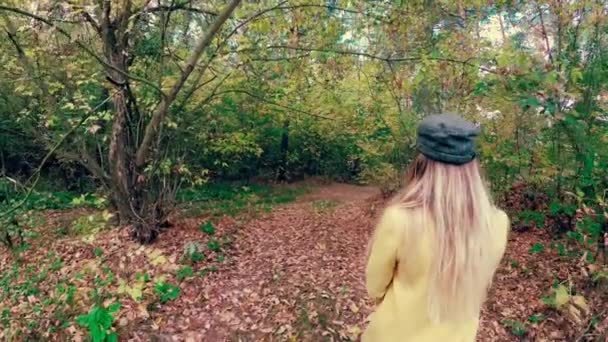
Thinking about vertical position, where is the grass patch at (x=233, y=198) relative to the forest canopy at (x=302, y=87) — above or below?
below

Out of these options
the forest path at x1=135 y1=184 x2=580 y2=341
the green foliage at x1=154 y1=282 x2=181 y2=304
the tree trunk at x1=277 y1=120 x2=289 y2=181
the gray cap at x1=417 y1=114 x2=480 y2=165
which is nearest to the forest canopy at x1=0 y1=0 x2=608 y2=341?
the green foliage at x1=154 y1=282 x2=181 y2=304

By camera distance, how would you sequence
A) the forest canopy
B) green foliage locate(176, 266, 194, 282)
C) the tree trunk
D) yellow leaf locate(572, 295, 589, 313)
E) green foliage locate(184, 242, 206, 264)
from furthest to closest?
the tree trunk < green foliage locate(184, 242, 206, 264) < green foliage locate(176, 266, 194, 282) < the forest canopy < yellow leaf locate(572, 295, 589, 313)

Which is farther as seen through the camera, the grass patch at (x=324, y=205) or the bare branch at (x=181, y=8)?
the grass patch at (x=324, y=205)

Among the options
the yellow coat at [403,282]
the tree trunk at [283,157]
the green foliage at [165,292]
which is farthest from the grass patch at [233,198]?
the yellow coat at [403,282]

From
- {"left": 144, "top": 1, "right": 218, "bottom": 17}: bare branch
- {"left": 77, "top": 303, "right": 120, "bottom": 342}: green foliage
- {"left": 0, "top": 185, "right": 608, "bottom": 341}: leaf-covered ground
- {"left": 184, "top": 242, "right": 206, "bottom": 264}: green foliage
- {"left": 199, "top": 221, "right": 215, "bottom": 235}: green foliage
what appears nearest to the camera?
{"left": 77, "top": 303, "right": 120, "bottom": 342}: green foliage

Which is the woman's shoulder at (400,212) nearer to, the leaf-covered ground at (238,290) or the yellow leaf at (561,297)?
the leaf-covered ground at (238,290)

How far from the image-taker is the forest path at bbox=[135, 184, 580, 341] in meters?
4.00

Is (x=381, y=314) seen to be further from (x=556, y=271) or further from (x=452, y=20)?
(x=452, y=20)

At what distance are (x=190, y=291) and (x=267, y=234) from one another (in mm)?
2197

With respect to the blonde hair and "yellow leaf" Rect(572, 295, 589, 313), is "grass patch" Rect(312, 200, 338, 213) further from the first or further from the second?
the blonde hair

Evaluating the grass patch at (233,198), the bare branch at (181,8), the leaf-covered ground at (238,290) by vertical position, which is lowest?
the grass patch at (233,198)

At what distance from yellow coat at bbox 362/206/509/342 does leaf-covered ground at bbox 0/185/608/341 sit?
219cm

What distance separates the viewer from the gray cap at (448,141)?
5.35 ft

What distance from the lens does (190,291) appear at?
4.58m
